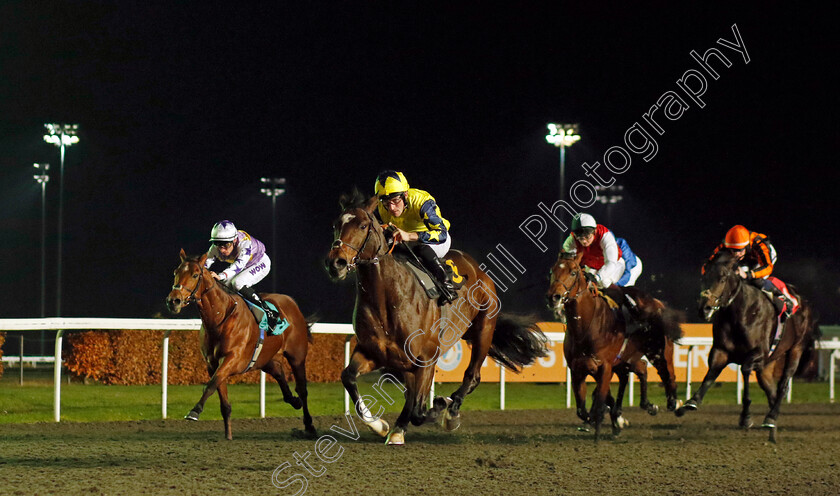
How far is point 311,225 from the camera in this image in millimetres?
43375

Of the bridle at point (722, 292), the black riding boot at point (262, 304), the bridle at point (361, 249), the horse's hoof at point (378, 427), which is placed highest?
the bridle at point (361, 249)

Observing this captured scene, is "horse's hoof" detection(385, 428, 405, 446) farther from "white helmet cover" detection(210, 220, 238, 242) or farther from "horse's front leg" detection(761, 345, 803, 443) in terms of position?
"horse's front leg" detection(761, 345, 803, 443)

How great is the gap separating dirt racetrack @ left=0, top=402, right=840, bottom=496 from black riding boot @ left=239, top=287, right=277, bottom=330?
1.00 m

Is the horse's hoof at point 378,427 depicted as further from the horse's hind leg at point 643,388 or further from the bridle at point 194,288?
the horse's hind leg at point 643,388

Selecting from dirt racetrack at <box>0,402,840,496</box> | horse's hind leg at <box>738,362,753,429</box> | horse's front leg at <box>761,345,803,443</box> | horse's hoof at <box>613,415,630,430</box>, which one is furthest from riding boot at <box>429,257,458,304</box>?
horse's front leg at <box>761,345,803,443</box>

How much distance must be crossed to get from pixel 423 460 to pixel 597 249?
3050 millimetres

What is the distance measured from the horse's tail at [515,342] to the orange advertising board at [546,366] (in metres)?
2.08

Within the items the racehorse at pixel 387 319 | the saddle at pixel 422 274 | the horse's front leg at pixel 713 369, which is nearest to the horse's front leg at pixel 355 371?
the racehorse at pixel 387 319

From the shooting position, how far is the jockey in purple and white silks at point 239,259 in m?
7.60

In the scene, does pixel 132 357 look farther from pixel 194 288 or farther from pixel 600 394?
pixel 600 394

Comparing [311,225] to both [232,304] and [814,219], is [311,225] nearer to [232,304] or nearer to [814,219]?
[814,219]

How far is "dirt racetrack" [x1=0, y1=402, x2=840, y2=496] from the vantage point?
483 cm

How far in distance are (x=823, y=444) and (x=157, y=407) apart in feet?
23.3

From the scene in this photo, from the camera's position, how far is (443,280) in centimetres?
615
